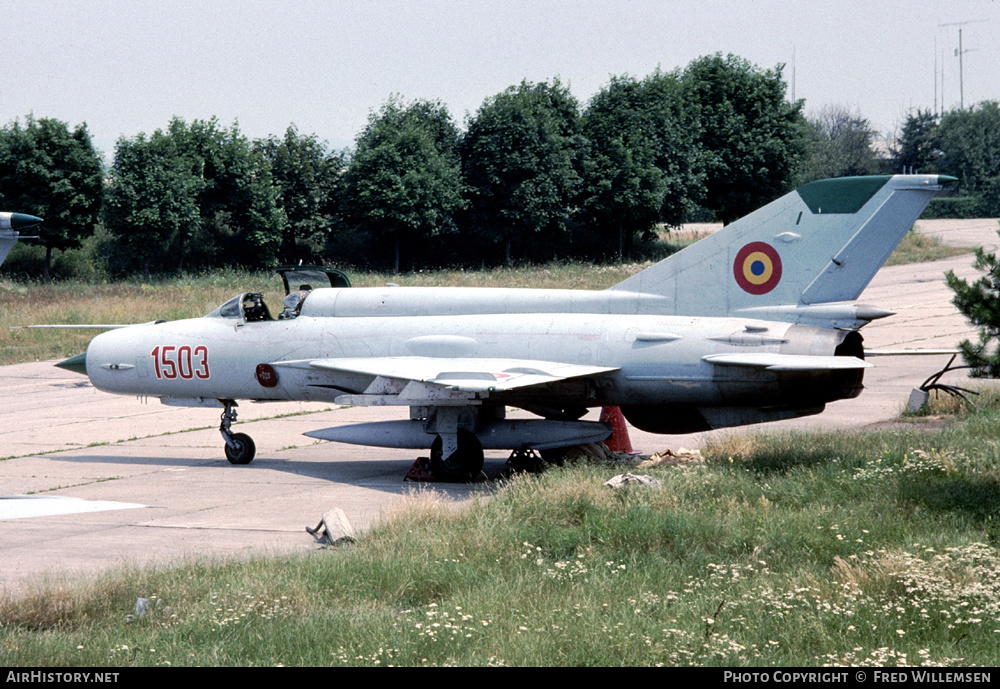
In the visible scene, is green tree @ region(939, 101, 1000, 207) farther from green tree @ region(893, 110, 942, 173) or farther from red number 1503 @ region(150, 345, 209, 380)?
red number 1503 @ region(150, 345, 209, 380)

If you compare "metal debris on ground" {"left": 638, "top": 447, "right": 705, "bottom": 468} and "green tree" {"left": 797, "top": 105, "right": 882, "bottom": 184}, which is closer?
"metal debris on ground" {"left": 638, "top": 447, "right": 705, "bottom": 468}

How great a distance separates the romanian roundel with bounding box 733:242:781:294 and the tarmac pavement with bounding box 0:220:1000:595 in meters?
3.71

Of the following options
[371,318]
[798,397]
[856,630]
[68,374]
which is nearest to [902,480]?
[798,397]

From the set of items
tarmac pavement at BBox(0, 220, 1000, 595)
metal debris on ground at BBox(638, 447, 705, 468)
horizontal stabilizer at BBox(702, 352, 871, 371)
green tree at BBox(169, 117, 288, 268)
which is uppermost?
green tree at BBox(169, 117, 288, 268)

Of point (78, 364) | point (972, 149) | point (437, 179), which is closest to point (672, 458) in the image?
point (78, 364)

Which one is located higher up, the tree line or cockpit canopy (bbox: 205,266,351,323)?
the tree line

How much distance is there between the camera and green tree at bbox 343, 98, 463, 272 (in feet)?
213

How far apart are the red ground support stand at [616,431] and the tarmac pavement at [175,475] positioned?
933 millimetres

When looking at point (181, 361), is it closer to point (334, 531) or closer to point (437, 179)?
point (334, 531)

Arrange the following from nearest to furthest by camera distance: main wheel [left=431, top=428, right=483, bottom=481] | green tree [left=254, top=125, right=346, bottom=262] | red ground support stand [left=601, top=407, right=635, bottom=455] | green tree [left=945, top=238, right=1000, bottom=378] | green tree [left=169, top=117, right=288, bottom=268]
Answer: green tree [left=945, top=238, right=1000, bottom=378]
main wheel [left=431, top=428, right=483, bottom=481]
red ground support stand [left=601, top=407, right=635, bottom=455]
green tree [left=169, top=117, right=288, bottom=268]
green tree [left=254, top=125, right=346, bottom=262]

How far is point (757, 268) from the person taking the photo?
1427 cm

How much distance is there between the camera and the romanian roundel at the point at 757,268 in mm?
14172

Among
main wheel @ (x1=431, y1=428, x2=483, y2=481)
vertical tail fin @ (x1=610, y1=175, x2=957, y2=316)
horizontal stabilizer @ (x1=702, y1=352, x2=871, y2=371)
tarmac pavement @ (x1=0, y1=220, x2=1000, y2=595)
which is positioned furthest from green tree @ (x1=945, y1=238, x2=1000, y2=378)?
main wheel @ (x1=431, y1=428, x2=483, y2=481)

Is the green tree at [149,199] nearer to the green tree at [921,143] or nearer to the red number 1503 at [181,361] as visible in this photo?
the red number 1503 at [181,361]
